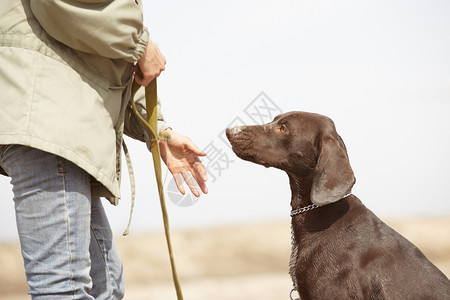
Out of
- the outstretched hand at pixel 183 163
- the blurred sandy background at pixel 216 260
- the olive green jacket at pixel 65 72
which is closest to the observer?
the olive green jacket at pixel 65 72

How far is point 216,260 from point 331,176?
17.2 feet

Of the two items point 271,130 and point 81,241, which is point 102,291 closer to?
point 81,241

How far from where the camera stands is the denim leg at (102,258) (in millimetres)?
2391

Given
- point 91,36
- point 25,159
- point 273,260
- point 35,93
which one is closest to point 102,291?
point 25,159

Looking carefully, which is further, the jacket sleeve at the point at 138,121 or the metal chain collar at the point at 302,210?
the metal chain collar at the point at 302,210

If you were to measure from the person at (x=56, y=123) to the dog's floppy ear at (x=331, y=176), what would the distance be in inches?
43.9

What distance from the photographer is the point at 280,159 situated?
9.64ft

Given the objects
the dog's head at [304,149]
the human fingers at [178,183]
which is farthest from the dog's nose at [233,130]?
the human fingers at [178,183]

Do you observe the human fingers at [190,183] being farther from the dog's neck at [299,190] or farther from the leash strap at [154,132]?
the dog's neck at [299,190]

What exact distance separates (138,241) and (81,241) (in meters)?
5.81

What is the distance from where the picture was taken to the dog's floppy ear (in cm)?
259

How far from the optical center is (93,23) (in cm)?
190

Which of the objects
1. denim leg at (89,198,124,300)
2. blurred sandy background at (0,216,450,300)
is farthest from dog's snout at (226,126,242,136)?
blurred sandy background at (0,216,450,300)

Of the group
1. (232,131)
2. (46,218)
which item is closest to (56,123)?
(46,218)
